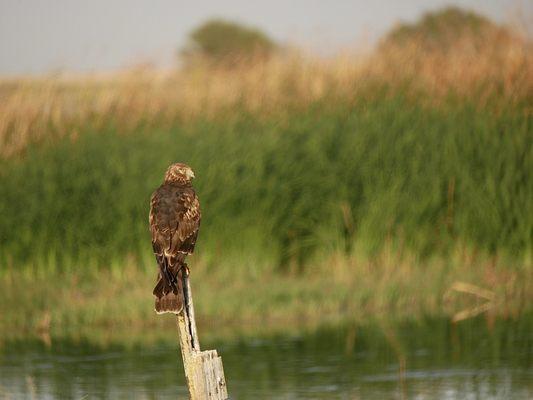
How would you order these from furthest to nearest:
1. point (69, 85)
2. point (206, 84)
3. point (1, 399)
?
1. point (206, 84)
2. point (69, 85)
3. point (1, 399)

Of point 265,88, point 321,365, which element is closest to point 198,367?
Result: point 321,365

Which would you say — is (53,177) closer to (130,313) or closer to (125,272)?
(125,272)

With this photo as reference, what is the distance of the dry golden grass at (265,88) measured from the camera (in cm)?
1614

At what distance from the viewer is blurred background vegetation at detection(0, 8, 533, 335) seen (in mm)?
13406

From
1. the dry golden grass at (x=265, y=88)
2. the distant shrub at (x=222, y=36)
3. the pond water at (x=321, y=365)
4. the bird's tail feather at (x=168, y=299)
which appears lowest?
the pond water at (x=321, y=365)

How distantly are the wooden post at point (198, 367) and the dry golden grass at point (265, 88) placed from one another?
355 inches

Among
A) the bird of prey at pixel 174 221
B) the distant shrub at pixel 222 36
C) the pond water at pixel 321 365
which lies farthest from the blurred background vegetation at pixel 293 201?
the distant shrub at pixel 222 36

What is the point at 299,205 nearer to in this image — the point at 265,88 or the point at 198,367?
the point at 265,88

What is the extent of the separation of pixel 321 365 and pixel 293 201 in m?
4.16

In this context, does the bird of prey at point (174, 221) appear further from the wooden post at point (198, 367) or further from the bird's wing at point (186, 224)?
the wooden post at point (198, 367)

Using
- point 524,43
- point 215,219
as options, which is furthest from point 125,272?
point 524,43

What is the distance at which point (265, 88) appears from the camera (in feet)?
55.9

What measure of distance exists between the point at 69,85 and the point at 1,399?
732cm

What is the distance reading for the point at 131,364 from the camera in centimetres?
1116
